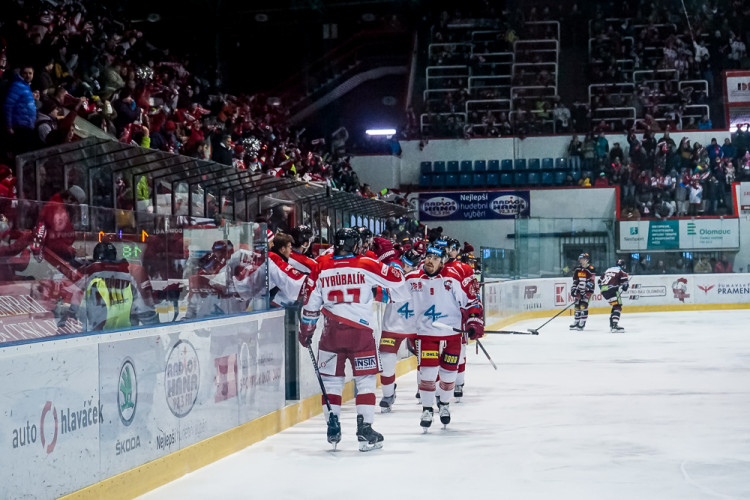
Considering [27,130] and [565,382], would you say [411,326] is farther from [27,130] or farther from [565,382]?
[27,130]

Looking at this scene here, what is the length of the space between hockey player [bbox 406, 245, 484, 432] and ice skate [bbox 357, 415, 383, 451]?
102 centimetres

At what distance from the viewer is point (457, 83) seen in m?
28.6

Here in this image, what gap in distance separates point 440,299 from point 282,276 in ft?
4.23

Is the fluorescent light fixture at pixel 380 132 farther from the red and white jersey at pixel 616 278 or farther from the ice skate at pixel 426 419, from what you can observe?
the ice skate at pixel 426 419

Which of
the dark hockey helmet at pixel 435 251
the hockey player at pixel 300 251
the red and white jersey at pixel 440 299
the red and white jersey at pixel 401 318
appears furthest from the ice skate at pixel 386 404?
the dark hockey helmet at pixel 435 251

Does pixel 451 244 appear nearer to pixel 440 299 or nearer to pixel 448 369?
pixel 440 299

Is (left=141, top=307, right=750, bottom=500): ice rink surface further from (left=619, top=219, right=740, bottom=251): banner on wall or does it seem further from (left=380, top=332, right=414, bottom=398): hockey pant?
(left=619, top=219, right=740, bottom=251): banner on wall

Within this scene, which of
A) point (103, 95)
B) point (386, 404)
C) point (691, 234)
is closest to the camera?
point (386, 404)

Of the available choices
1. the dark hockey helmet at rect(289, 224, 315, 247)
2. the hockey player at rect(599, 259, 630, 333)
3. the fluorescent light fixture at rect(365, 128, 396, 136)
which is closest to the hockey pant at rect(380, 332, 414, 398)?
the dark hockey helmet at rect(289, 224, 315, 247)

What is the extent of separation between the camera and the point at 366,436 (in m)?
6.79

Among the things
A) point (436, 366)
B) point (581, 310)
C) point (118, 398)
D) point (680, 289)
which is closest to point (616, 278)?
point (581, 310)

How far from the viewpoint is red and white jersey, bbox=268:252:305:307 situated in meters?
8.10

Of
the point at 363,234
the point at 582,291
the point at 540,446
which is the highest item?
the point at 363,234

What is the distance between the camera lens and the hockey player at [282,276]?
319 inches
